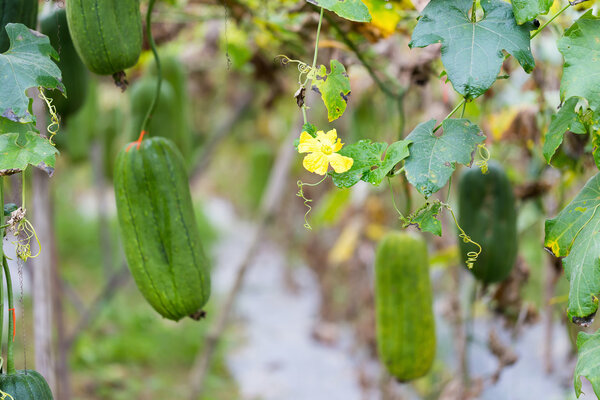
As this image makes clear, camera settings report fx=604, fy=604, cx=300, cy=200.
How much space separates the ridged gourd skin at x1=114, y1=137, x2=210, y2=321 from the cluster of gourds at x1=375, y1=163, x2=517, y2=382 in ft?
2.11

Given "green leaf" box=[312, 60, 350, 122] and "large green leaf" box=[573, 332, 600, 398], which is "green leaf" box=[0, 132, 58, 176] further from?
"large green leaf" box=[573, 332, 600, 398]

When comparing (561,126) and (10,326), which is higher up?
(561,126)

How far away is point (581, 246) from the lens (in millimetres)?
856

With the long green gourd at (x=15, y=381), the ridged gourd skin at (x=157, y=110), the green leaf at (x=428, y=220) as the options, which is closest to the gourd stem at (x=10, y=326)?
the long green gourd at (x=15, y=381)

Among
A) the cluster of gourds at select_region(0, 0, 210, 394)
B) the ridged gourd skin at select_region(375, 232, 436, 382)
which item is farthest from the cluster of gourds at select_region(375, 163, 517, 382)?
the cluster of gourds at select_region(0, 0, 210, 394)

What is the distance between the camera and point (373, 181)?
83 centimetres

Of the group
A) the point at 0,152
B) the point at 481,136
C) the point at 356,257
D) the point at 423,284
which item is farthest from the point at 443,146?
the point at 356,257

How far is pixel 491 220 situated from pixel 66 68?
1.15 metres

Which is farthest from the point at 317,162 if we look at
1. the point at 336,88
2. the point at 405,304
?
the point at 405,304

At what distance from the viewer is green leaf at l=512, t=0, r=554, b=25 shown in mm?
822

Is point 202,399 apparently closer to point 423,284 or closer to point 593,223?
point 423,284

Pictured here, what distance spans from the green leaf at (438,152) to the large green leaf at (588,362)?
29cm

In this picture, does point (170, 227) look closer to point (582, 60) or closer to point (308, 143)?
point (308, 143)

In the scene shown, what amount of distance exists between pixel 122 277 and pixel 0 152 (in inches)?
88.4
